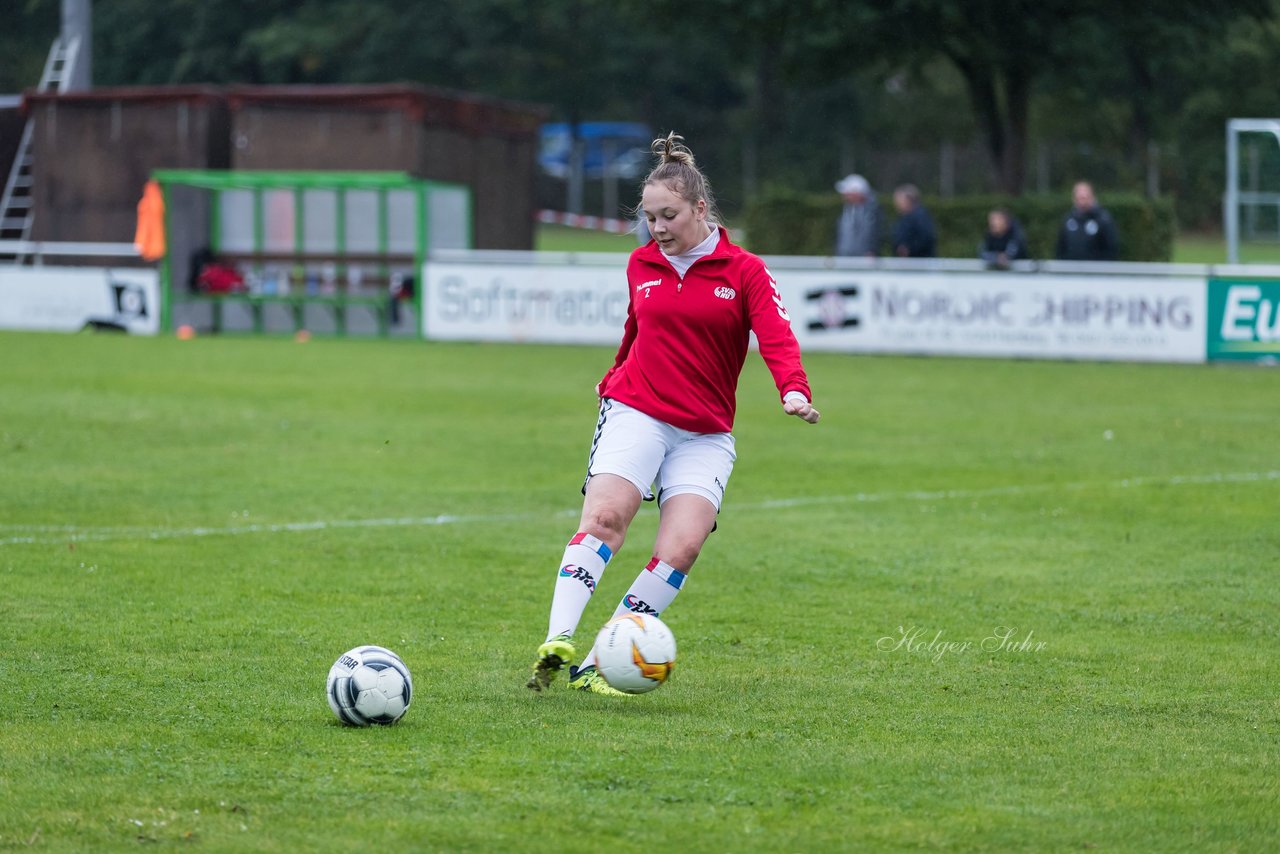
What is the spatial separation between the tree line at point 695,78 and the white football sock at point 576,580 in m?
37.4

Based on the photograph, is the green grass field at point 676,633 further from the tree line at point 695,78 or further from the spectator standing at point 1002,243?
the tree line at point 695,78

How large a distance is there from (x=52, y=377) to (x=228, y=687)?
46.4 feet

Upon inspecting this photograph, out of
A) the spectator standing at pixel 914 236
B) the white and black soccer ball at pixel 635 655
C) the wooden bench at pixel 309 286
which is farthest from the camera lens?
the wooden bench at pixel 309 286

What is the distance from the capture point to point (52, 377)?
64.0 ft

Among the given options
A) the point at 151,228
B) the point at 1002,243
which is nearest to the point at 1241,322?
the point at 1002,243

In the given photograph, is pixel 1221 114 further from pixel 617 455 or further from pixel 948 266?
pixel 617 455

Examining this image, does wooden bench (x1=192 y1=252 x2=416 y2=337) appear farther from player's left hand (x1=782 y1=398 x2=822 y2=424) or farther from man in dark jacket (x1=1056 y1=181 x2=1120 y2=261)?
player's left hand (x1=782 y1=398 x2=822 y2=424)

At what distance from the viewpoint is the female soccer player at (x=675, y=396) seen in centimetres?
632

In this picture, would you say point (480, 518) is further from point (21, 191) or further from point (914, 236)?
point (21, 191)

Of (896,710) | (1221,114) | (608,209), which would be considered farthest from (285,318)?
(1221,114)

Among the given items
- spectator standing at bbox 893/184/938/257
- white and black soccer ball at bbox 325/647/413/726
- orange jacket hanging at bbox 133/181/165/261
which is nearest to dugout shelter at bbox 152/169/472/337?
orange jacket hanging at bbox 133/181/165/261

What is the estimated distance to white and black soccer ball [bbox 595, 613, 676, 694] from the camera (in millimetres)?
6031

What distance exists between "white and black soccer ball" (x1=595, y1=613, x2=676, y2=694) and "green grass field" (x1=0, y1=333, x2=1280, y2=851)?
116 millimetres

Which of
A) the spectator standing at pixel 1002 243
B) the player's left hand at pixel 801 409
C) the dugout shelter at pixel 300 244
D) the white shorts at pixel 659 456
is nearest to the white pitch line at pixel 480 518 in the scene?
the white shorts at pixel 659 456
